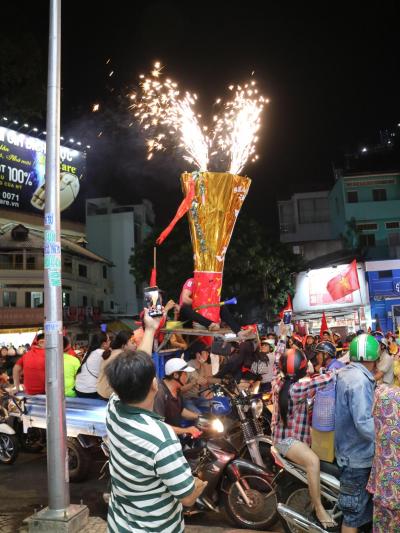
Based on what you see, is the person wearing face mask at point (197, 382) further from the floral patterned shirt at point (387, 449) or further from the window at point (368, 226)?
the window at point (368, 226)

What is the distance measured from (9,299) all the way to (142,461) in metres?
31.3

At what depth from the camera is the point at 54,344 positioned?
483 centimetres

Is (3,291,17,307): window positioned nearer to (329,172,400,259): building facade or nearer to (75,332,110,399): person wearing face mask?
(329,172,400,259): building facade

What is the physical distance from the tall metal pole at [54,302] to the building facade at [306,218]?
30862mm

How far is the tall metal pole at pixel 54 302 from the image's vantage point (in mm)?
4719

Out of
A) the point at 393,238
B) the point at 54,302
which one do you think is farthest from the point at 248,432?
the point at 393,238

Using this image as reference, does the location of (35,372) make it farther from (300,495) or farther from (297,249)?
(297,249)

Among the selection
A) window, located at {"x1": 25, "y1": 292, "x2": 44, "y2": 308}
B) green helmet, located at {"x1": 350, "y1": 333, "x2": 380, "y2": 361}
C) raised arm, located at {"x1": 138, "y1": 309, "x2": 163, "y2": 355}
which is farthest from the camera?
window, located at {"x1": 25, "y1": 292, "x2": 44, "y2": 308}

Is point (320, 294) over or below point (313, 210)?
below

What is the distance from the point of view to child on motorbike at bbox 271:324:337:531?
4.17 m

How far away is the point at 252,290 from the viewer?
84.6 ft

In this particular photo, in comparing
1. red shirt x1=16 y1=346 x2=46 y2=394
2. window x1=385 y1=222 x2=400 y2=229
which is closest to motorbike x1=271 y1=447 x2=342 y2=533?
red shirt x1=16 y1=346 x2=46 y2=394

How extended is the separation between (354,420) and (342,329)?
23.5 meters

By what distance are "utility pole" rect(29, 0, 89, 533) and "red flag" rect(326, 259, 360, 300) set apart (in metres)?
18.5
